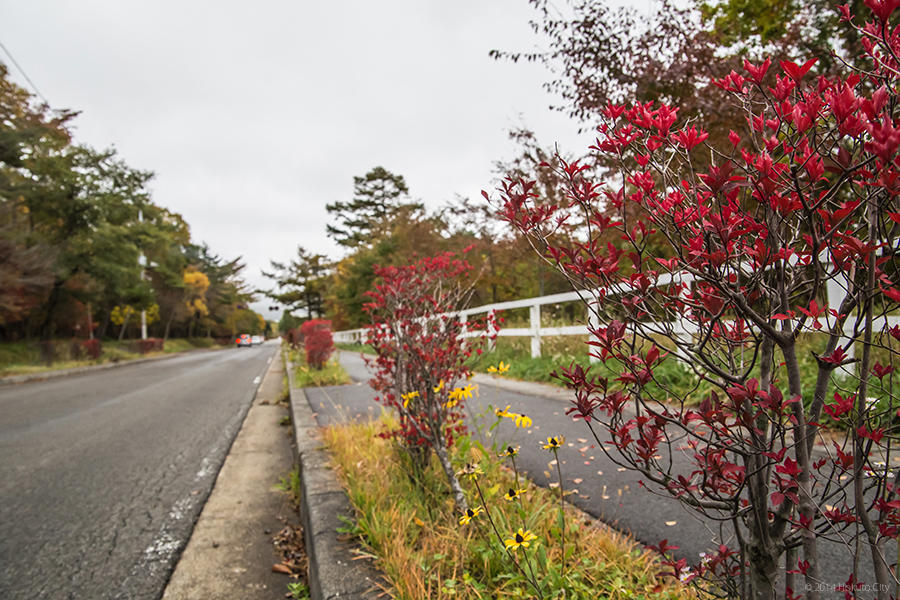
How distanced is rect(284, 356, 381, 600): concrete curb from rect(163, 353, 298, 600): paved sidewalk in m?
0.26

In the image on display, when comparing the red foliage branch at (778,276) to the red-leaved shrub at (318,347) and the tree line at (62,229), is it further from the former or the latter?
the tree line at (62,229)

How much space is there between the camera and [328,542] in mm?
2107

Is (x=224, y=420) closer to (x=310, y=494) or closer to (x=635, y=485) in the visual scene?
(x=310, y=494)

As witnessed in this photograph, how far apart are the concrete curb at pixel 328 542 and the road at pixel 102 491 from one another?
73 cm

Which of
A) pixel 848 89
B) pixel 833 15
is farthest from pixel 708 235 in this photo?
pixel 833 15

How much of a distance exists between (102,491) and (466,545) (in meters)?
3.13

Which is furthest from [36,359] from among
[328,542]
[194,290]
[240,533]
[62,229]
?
[194,290]

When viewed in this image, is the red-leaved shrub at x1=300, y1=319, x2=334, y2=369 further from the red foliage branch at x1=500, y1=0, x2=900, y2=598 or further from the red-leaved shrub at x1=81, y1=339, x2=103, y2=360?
the red-leaved shrub at x1=81, y1=339, x2=103, y2=360

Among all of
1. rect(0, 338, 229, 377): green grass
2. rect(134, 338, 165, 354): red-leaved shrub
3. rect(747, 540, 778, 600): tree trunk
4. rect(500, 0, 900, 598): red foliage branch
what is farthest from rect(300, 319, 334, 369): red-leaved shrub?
rect(134, 338, 165, 354): red-leaved shrub

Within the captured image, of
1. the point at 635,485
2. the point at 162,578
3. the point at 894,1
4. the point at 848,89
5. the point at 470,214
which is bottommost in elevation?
the point at 162,578

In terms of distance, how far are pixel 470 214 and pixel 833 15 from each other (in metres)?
9.40

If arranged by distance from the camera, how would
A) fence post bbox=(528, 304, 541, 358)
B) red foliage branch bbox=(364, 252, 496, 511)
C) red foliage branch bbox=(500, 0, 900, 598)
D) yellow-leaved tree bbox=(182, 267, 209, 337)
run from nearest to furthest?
red foliage branch bbox=(500, 0, 900, 598) < red foliage branch bbox=(364, 252, 496, 511) < fence post bbox=(528, 304, 541, 358) < yellow-leaved tree bbox=(182, 267, 209, 337)

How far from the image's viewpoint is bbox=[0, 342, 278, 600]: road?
2.41m

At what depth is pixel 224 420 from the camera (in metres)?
6.59
